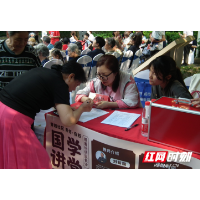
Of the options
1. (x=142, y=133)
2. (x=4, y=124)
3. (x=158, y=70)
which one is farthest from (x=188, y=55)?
(x=4, y=124)

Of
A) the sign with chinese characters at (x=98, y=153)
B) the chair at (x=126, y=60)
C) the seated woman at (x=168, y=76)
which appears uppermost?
the chair at (x=126, y=60)

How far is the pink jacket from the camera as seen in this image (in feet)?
6.61

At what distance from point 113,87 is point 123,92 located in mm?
127

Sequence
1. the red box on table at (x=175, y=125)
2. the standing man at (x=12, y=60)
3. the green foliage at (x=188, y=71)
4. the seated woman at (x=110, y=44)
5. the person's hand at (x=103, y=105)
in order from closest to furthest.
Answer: the red box on table at (x=175, y=125) → the standing man at (x=12, y=60) → the person's hand at (x=103, y=105) → the seated woman at (x=110, y=44) → the green foliage at (x=188, y=71)

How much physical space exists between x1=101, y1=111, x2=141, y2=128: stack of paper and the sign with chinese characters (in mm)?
186

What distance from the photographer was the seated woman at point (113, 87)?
2.01 metres

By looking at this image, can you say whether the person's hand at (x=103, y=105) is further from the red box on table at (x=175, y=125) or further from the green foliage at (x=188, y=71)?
the green foliage at (x=188, y=71)

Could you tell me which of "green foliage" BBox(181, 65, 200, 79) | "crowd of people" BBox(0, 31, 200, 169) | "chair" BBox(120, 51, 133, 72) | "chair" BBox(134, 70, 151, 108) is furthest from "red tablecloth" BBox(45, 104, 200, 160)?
"green foliage" BBox(181, 65, 200, 79)

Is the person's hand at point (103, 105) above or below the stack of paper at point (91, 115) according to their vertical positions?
above

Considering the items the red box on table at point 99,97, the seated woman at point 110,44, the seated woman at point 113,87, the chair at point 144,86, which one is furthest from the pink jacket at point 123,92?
the seated woman at point 110,44

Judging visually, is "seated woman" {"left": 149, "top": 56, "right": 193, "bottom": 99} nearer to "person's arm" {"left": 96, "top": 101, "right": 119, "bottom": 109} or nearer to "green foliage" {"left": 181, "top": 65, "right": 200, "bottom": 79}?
"person's arm" {"left": 96, "top": 101, "right": 119, "bottom": 109}

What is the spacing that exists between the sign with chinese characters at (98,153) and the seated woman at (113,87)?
46cm

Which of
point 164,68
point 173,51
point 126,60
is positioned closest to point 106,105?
point 164,68

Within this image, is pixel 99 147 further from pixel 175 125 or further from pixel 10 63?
pixel 10 63
